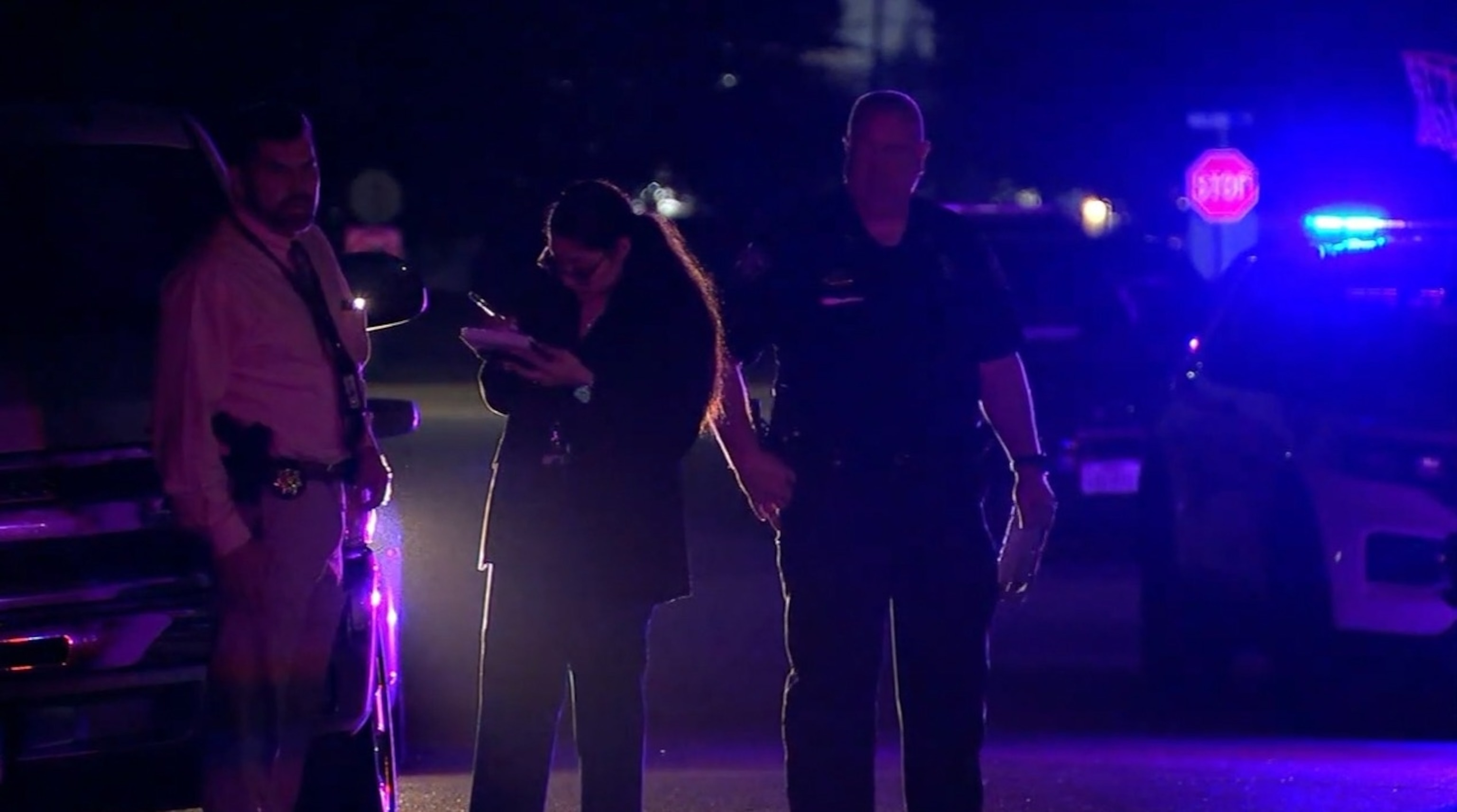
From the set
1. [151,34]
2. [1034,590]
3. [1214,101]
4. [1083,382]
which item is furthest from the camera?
[1214,101]

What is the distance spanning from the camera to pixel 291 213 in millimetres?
4945

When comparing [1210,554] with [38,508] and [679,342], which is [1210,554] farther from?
[38,508]

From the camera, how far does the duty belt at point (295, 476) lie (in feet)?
16.0

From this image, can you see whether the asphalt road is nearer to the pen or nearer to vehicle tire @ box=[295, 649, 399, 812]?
vehicle tire @ box=[295, 649, 399, 812]

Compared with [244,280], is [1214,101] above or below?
above

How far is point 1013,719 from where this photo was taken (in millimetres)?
8266

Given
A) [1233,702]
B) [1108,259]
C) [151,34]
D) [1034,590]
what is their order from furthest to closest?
[151,34], [1108,259], [1034,590], [1233,702]

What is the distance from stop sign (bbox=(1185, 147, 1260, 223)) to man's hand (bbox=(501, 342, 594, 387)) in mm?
16027

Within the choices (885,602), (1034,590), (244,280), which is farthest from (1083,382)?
(244,280)

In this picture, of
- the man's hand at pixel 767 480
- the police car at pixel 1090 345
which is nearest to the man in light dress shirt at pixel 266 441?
the man's hand at pixel 767 480

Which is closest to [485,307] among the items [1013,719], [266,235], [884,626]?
[266,235]

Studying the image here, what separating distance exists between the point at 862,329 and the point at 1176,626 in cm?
427

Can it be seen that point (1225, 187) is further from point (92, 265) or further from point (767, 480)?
point (767, 480)

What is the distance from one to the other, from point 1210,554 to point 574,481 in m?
4.44
